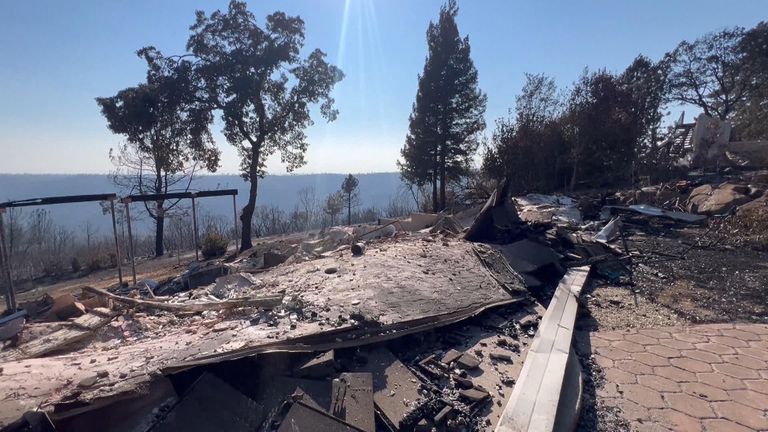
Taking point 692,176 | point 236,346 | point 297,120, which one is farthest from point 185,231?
point 692,176

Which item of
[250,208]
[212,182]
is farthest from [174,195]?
[212,182]

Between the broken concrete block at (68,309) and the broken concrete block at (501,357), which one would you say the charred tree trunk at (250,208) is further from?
the broken concrete block at (501,357)

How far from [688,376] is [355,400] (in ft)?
8.49

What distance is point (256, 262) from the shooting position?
8.51 metres

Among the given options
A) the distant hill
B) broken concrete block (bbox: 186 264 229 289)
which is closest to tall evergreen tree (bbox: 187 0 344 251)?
broken concrete block (bbox: 186 264 229 289)

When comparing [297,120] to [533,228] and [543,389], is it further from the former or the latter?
[543,389]

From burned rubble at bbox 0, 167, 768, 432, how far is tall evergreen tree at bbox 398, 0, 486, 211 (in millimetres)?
11226

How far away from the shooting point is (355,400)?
7.30ft

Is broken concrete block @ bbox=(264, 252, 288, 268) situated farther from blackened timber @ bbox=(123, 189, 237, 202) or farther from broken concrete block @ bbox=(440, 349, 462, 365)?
broken concrete block @ bbox=(440, 349, 462, 365)

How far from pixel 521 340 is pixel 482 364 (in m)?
0.65

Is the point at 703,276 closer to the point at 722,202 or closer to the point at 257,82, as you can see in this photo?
the point at 722,202

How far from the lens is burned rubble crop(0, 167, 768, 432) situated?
2.04m

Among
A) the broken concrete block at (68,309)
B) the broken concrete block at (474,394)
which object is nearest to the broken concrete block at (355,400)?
the broken concrete block at (474,394)

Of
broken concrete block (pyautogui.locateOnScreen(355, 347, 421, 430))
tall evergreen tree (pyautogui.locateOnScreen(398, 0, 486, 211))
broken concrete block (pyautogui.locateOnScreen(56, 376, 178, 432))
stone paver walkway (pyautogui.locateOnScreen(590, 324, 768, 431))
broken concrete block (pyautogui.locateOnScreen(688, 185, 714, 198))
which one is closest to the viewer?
broken concrete block (pyautogui.locateOnScreen(56, 376, 178, 432))
